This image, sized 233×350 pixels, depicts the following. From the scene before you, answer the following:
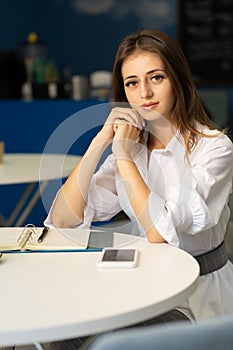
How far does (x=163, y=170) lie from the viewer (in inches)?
80.6

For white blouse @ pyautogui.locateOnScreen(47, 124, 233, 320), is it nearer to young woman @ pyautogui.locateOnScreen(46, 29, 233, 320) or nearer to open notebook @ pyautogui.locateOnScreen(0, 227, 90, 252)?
young woman @ pyautogui.locateOnScreen(46, 29, 233, 320)

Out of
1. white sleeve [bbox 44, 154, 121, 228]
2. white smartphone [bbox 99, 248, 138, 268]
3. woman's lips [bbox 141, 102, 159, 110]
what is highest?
woman's lips [bbox 141, 102, 159, 110]

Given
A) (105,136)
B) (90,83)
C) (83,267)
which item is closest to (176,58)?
(105,136)

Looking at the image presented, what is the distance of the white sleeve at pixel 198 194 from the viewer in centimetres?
178

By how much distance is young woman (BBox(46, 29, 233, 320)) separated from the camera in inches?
71.3

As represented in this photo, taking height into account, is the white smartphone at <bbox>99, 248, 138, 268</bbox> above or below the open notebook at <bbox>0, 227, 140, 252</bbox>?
above

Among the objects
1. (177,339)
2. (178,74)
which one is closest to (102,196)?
(178,74)

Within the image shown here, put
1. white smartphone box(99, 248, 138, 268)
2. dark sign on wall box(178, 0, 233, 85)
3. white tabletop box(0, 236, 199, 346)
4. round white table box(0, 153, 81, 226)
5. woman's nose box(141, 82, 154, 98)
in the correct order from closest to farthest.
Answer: white tabletop box(0, 236, 199, 346) → white smartphone box(99, 248, 138, 268) → woman's nose box(141, 82, 154, 98) → round white table box(0, 153, 81, 226) → dark sign on wall box(178, 0, 233, 85)

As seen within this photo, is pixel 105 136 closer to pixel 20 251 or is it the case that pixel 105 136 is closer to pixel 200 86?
pixel 20 251

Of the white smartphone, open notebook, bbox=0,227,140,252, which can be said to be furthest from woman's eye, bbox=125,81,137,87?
the white smartphone

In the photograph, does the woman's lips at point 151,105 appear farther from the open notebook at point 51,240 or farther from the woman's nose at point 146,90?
the open notebook at point 51,240

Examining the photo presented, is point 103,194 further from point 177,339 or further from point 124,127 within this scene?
point 177,339

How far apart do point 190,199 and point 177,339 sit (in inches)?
39.7

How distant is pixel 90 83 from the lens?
5.33 metres
